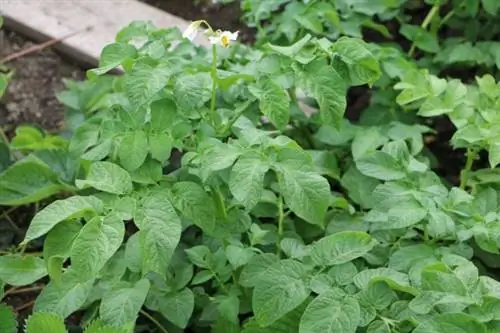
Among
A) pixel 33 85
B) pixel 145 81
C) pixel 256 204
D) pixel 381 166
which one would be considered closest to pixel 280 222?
pixel 256 204

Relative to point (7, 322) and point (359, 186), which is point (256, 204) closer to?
point (359, 186)

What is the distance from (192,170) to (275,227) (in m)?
0.34

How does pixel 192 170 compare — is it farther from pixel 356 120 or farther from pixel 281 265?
pixel 356 120

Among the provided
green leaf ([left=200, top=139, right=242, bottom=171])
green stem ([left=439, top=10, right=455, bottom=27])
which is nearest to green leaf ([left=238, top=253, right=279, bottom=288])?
green leaf ([left=200, top=139, right=242, bottom=171])

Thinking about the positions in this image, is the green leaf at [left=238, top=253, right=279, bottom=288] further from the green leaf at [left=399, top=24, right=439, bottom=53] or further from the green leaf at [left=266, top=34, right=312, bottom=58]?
the green leaf at [left=399, top=24, right=439, bottom=53]

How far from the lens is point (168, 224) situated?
1355mm

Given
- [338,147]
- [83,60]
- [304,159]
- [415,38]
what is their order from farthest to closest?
[83,60] → [415,38] → [338,147] → [304,159]

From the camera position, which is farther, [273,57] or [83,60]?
[83,60]

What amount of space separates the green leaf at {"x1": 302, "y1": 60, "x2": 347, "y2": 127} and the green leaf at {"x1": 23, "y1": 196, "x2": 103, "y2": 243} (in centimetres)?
46

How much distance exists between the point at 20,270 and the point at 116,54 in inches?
18.5

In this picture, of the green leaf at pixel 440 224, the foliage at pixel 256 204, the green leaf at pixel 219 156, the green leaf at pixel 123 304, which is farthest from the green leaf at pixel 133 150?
the green leaf at pixel 440 224

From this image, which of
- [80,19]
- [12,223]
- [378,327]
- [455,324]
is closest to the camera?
[455,324]

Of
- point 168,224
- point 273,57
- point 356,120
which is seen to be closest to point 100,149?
point 168,224

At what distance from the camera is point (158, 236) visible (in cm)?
134
